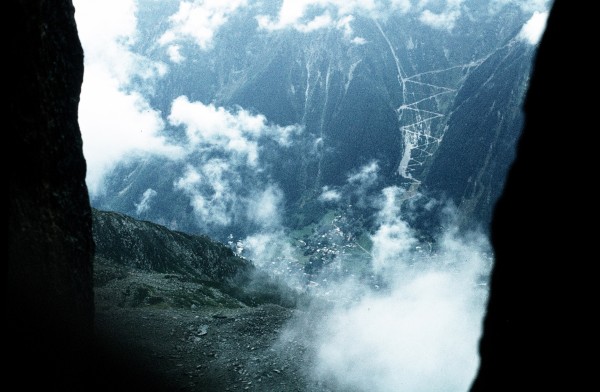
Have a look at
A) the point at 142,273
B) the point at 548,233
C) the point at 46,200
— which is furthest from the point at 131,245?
the point at 548,233

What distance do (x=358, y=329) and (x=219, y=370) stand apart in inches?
1844

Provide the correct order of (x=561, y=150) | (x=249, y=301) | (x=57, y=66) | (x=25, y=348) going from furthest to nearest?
(x=249, y=301) → (x=57, y=66) → (x=25, y=348) → (x=561, y=150)

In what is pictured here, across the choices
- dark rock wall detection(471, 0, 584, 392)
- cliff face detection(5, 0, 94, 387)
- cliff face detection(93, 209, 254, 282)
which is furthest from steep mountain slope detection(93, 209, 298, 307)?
dark rock wall detection(471, 0, 584, 392)

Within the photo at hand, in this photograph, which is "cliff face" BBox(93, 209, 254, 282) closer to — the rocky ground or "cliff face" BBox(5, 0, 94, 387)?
the rocky ground

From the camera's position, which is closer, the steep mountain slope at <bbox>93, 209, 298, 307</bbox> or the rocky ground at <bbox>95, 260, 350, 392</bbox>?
the rocky ground at <bbox>95, 260, 350, 392</bbox>

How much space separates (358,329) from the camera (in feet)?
326

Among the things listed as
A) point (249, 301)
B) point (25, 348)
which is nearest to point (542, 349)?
point (25, 348)

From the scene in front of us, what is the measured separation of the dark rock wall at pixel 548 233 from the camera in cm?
1134

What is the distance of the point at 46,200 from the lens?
25.4m

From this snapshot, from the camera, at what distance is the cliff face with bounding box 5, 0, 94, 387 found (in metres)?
21.3

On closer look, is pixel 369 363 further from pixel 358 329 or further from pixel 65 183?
pixel 65 183

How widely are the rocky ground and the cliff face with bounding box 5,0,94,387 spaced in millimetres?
10376

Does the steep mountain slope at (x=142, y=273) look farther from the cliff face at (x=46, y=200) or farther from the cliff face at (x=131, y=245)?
the cliff face at (x=46, y=200)

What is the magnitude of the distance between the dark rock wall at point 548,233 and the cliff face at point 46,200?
21.4 metres
